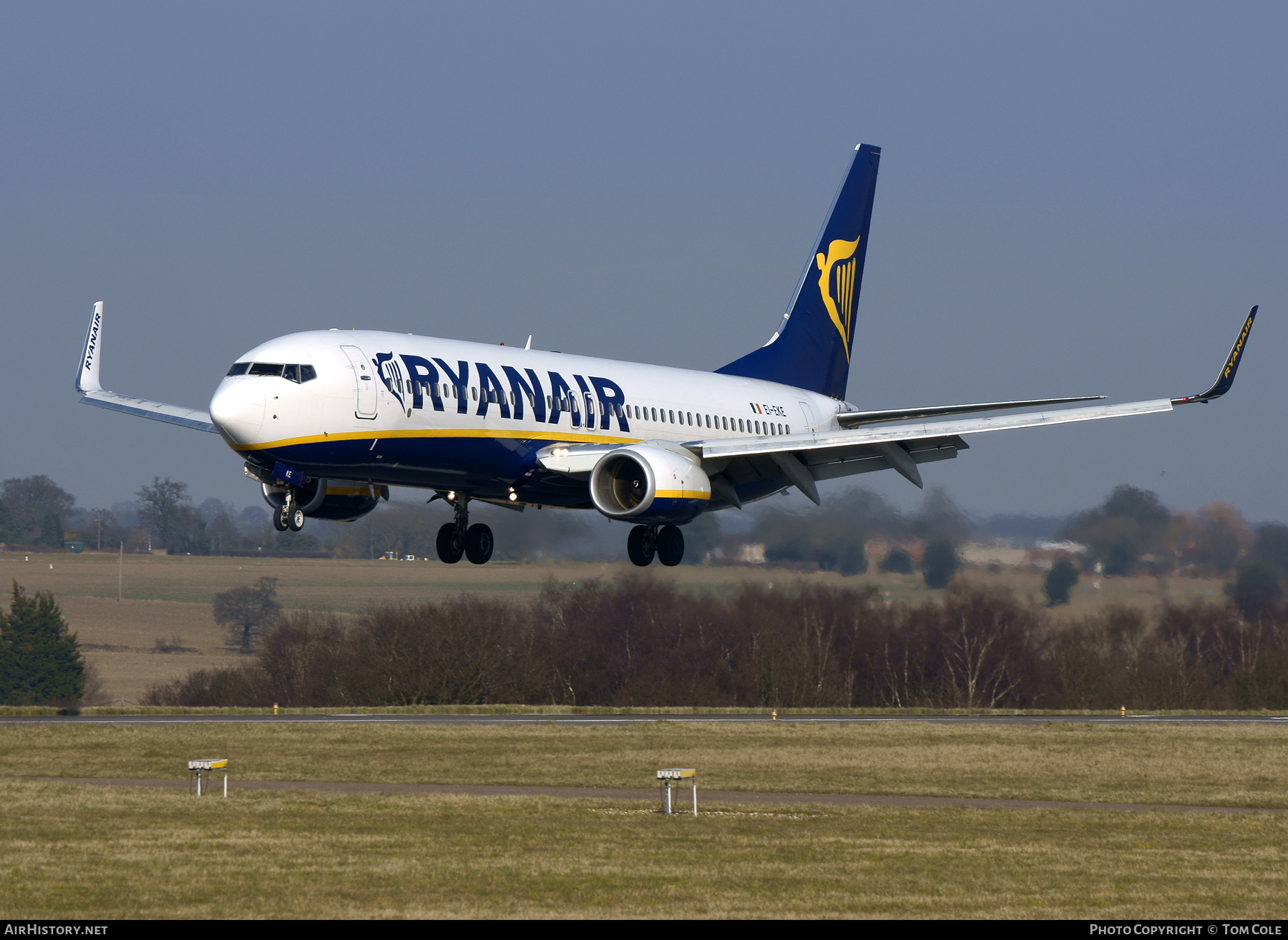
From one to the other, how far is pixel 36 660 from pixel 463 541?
88.7 metres

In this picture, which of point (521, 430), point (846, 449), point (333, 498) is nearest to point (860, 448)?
point (846, 449)

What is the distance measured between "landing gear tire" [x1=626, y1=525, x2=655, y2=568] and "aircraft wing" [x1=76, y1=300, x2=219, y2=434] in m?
11.3

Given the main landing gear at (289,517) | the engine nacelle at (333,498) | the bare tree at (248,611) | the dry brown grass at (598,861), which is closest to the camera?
the dry brown grass at (598,861)

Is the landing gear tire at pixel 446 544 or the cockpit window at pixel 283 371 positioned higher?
the cockpit window at pixel 283 371

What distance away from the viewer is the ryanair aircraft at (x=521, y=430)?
3303 cm

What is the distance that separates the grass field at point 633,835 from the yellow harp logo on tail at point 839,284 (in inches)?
580

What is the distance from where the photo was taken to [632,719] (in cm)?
7356

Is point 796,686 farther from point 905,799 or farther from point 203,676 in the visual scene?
point 905,799

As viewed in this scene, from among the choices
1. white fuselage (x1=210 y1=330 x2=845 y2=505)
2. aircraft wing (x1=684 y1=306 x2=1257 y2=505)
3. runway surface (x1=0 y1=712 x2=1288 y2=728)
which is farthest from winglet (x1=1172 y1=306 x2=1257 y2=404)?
runway surface (x1=0 y1=712 x2=1288 y2=728)

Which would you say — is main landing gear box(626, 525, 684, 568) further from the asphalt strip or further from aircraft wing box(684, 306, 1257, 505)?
the asphalt strip

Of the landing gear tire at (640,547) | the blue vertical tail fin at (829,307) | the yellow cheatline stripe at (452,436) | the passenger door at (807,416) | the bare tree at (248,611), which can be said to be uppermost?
the blue vertical tail fin at (829,307)

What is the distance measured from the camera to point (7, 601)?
12206 cm

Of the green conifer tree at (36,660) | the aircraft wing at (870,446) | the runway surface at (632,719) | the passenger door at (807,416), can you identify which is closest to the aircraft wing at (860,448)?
the aircraft wing at (870,446)

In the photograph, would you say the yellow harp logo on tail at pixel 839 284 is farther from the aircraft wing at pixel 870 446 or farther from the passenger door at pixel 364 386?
the passenger door at pixel 364 386
